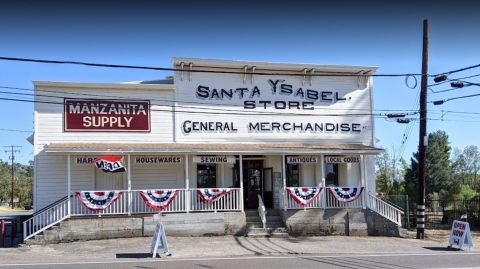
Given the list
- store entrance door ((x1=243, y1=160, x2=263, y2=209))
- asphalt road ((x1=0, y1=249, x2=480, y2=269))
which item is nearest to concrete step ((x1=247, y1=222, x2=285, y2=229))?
store entrance door ((x1=243, y1=160, x2=263, y2=209))

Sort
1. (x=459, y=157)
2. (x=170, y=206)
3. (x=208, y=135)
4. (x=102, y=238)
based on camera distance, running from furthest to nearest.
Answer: (x=459, y=157)
(x=208, y=135)
(x=170, y=206)
(x=102, y=238)

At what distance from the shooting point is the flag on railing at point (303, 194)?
21391 mm

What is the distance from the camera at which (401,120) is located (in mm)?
25062

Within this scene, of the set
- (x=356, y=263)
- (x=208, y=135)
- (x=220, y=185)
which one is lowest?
(x=356, y=263)

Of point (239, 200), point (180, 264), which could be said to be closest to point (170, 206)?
point (239, 200)

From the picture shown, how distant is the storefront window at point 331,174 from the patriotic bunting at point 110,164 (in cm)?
951

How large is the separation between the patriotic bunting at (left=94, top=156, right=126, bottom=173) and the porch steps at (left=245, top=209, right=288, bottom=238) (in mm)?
5487

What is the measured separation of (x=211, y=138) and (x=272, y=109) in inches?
123

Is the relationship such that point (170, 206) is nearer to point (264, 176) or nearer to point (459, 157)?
point (264, 176)

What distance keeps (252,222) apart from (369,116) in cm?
790

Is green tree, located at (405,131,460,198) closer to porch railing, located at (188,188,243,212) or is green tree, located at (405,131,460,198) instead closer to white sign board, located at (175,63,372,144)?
white sign board, located at (175,63,372,144)

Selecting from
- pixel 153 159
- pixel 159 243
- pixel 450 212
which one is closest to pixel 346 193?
pixel 153 159

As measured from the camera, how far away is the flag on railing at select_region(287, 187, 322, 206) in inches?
842

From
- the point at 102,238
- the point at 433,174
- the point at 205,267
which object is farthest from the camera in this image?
the point at 433,174
